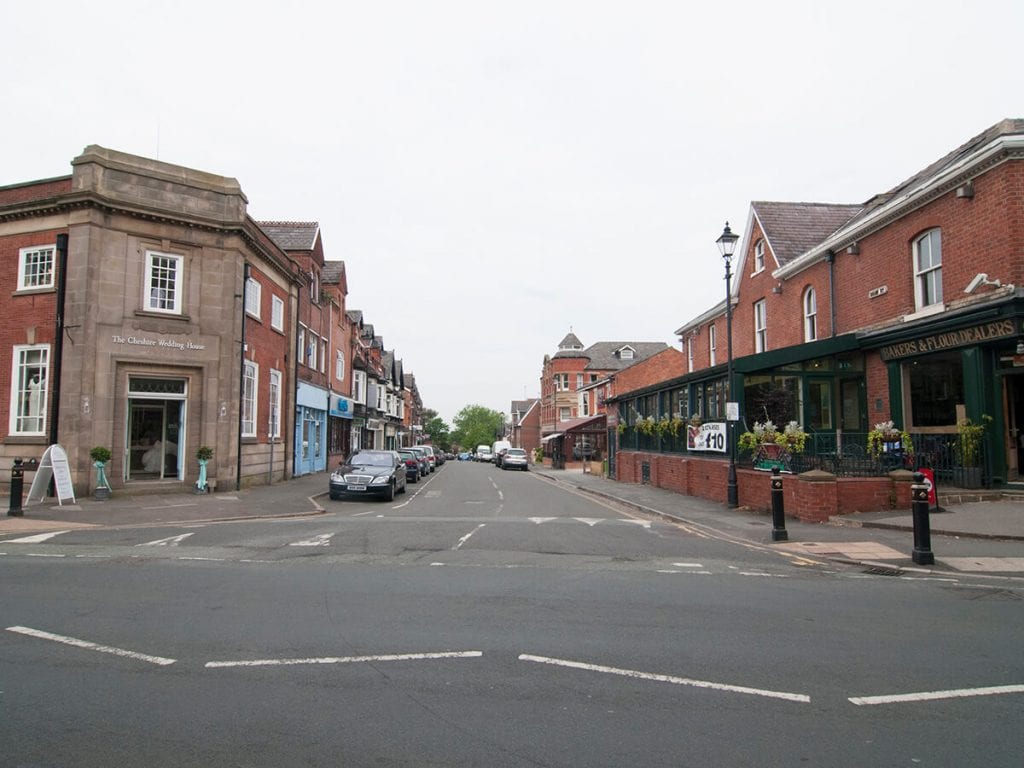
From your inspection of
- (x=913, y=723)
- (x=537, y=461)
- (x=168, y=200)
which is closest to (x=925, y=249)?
(x=913, y=723)

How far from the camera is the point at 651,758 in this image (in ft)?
12.4

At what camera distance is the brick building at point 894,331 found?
14.2m

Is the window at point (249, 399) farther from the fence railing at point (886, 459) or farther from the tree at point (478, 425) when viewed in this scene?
the tree at point (478, 425)

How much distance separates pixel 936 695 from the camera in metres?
4.79

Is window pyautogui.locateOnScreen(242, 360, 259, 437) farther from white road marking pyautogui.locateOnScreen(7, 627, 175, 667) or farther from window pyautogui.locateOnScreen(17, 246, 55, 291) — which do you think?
white road marking pyautogui.locateOnScreen(7, 627, 175, 667)

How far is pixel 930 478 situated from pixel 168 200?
20.6m

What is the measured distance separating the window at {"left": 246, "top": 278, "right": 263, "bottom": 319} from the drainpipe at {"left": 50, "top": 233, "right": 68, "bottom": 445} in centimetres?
522

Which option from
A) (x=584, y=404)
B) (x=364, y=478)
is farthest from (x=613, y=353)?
(x=364, y=478)

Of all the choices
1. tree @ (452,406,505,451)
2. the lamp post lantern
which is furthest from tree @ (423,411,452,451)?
the lamp post lantern

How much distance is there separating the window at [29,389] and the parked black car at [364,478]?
26.3 feet

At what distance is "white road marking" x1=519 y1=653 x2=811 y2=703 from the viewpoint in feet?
15.6

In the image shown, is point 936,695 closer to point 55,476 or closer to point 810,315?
point 55,476

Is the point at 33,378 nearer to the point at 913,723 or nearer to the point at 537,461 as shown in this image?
the point at 913,723

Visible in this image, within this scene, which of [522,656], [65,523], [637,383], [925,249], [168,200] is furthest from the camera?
[637,383]
